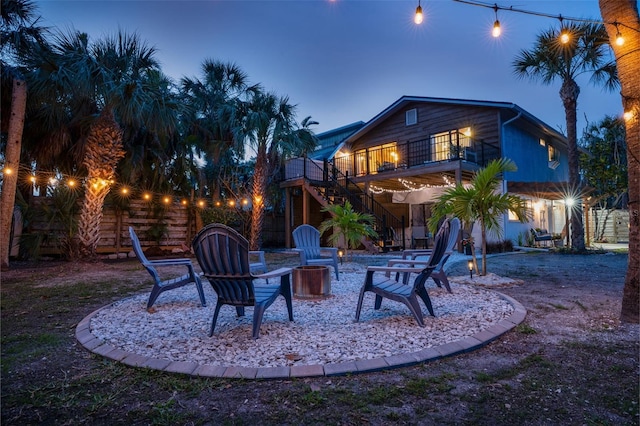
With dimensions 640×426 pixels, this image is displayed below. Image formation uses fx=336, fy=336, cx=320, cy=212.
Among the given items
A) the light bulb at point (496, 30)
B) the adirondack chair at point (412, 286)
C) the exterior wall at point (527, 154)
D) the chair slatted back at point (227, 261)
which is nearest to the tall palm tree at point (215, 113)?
the light bulb at point (496, 30)

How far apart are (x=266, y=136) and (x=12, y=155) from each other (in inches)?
279

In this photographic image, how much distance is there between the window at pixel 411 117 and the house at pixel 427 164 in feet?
0.16

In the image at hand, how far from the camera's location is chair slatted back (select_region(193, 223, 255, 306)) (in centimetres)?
306

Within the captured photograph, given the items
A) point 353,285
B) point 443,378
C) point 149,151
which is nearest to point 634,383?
point 443,378

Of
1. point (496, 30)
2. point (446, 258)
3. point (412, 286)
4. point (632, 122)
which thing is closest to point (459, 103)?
Result: point (496, 30)

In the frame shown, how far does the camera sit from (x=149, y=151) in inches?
474

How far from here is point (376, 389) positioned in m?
2.12

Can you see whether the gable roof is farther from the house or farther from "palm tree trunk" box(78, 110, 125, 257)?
"palm tree trunk" box(78, 110, 125, 257)

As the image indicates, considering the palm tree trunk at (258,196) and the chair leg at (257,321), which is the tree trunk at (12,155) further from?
the chair leg at (257,321)

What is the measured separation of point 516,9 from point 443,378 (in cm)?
546

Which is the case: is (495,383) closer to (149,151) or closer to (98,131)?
(98,131)

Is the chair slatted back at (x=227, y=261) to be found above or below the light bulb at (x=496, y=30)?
below

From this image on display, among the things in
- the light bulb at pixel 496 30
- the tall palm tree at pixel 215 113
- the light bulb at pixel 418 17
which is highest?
the tall palm tree at pixel 215 113

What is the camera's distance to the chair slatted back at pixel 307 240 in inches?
261
